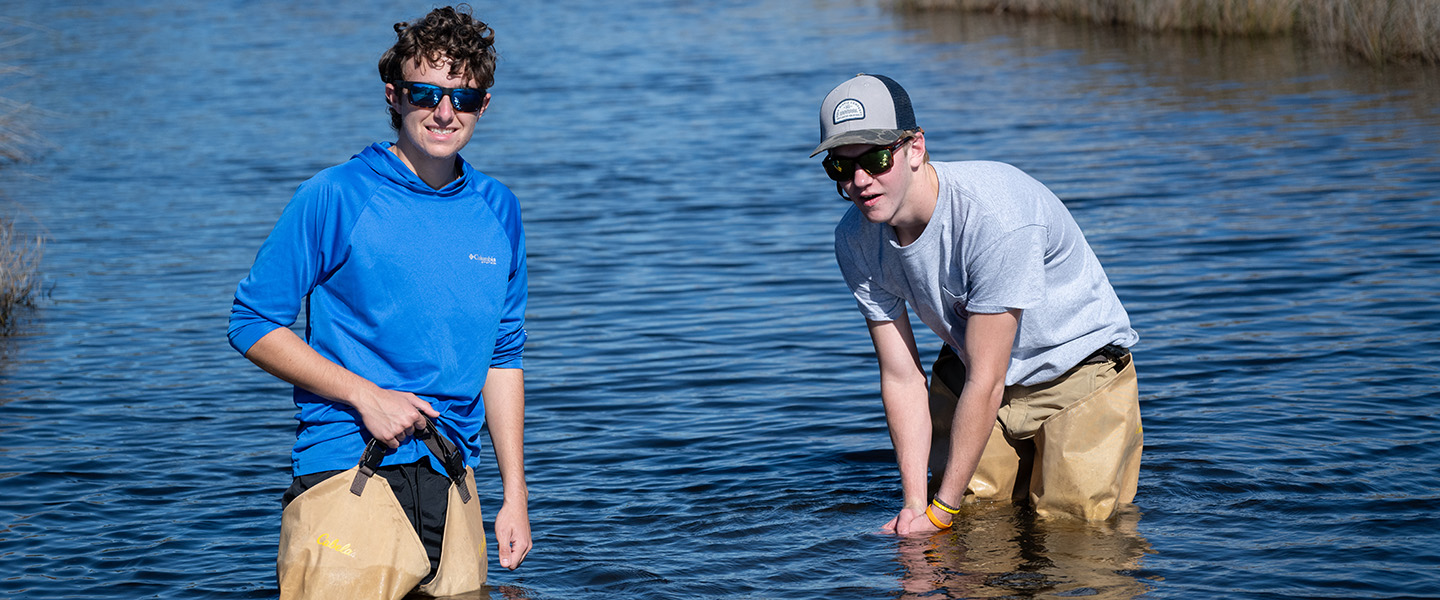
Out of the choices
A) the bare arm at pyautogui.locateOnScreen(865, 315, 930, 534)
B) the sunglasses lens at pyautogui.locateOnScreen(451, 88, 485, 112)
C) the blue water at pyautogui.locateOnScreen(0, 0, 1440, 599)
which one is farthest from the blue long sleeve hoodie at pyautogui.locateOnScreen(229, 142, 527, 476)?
the blue water at pyautogui.locateOnScreen(0, 0, 1440, 599)

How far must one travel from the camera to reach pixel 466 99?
409 cm

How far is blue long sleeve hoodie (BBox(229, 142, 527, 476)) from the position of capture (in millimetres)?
3899

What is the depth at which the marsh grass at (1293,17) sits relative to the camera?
1873 centimetres

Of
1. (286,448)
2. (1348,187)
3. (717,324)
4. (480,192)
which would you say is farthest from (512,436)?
(1348,187)

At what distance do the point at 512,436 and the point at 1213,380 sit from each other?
5157 millimetres

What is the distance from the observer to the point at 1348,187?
1273 centimetres

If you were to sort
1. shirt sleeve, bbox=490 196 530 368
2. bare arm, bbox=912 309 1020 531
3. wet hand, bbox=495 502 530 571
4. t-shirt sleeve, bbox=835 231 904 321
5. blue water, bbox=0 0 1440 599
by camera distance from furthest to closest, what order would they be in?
blue water, bbox=0 0 1440 599 < t-shirt sleeve, bbox=835 231 904 321 < bare arm, bbox=912 309 1020 531 < wet hand, bbox=495 502 530 571 < shirt sleeve, bbox=490 196 530 368

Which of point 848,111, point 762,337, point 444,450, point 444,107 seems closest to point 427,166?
point 444,107

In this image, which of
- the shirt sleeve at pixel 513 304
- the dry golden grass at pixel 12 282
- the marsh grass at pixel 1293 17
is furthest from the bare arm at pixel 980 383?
the marsh grass at pixel 1293 17

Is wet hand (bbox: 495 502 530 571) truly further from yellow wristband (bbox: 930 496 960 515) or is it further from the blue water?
yellow wristband (bbox: 930 496 960 515)

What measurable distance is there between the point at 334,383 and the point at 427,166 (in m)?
0.70

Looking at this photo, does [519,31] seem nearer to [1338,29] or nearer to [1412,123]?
[1338,29]

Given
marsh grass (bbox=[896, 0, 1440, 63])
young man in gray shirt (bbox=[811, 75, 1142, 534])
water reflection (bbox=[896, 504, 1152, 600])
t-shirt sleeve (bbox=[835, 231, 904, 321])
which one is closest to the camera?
young man in gray shirt (bbox=[811, 75, 1142, 534])

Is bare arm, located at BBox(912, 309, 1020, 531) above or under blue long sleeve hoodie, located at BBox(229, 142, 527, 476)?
under
